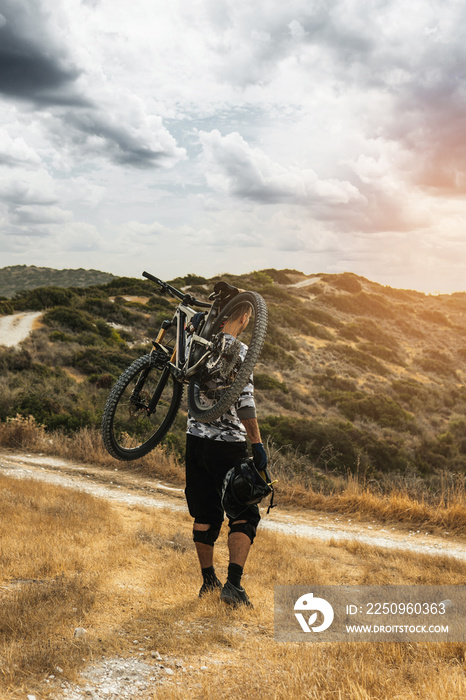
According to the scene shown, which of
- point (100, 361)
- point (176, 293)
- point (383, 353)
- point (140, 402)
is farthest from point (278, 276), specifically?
point (140, 402)

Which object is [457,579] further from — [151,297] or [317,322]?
[317,322]

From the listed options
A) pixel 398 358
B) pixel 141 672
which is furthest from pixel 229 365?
pixel 398 358

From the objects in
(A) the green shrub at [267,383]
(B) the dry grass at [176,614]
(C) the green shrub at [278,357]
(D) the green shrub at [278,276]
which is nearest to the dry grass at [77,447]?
(B) the dry grass at [176,614]

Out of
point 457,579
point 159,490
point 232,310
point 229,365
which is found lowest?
point 159,490

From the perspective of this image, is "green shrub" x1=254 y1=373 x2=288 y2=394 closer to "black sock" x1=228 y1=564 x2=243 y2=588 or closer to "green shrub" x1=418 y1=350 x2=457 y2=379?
"green shrub" x1=418 y1=350 x2=457 y2=379

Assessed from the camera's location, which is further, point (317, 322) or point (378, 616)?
point (317, 322)

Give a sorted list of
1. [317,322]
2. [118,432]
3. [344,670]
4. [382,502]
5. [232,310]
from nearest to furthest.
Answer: [344,670] → [232,310] → [382,502] → [118,432] → [317,322]

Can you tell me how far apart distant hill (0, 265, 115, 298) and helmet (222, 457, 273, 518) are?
350ft

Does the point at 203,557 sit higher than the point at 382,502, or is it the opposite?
the point at 203,557

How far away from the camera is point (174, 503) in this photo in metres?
9.12

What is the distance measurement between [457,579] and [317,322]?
42.2 meters

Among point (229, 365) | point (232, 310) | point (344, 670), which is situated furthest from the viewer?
point (232, 310)

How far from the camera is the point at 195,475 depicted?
4.32m

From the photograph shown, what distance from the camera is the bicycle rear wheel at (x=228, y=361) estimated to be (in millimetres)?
3866
